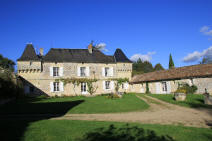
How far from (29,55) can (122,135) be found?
62.7ft

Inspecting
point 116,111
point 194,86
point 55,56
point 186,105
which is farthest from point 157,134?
point 55,56

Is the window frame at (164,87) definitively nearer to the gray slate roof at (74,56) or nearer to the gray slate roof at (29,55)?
the gray slate roof at (74,56)

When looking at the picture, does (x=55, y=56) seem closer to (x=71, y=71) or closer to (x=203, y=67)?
(x=71, y=71)

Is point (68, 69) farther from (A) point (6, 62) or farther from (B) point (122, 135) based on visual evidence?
(A) point (6, 62)

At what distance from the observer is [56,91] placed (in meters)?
20.5

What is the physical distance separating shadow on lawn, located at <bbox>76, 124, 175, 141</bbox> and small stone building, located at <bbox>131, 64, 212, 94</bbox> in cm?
1382

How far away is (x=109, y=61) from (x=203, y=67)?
1183cm

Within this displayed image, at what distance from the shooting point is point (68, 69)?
2119cm

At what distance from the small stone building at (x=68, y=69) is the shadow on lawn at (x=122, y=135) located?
16624 millimetres

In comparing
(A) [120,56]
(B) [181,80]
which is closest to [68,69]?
(A) [120,56]

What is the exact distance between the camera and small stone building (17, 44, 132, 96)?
19.7m

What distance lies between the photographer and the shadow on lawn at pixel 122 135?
432cm

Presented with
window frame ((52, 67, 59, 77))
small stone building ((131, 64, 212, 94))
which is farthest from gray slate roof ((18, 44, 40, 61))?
small stone building ((131, 64, 212, 94))

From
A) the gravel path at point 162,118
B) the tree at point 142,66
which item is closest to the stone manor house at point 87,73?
the gravel path at point 162,118
